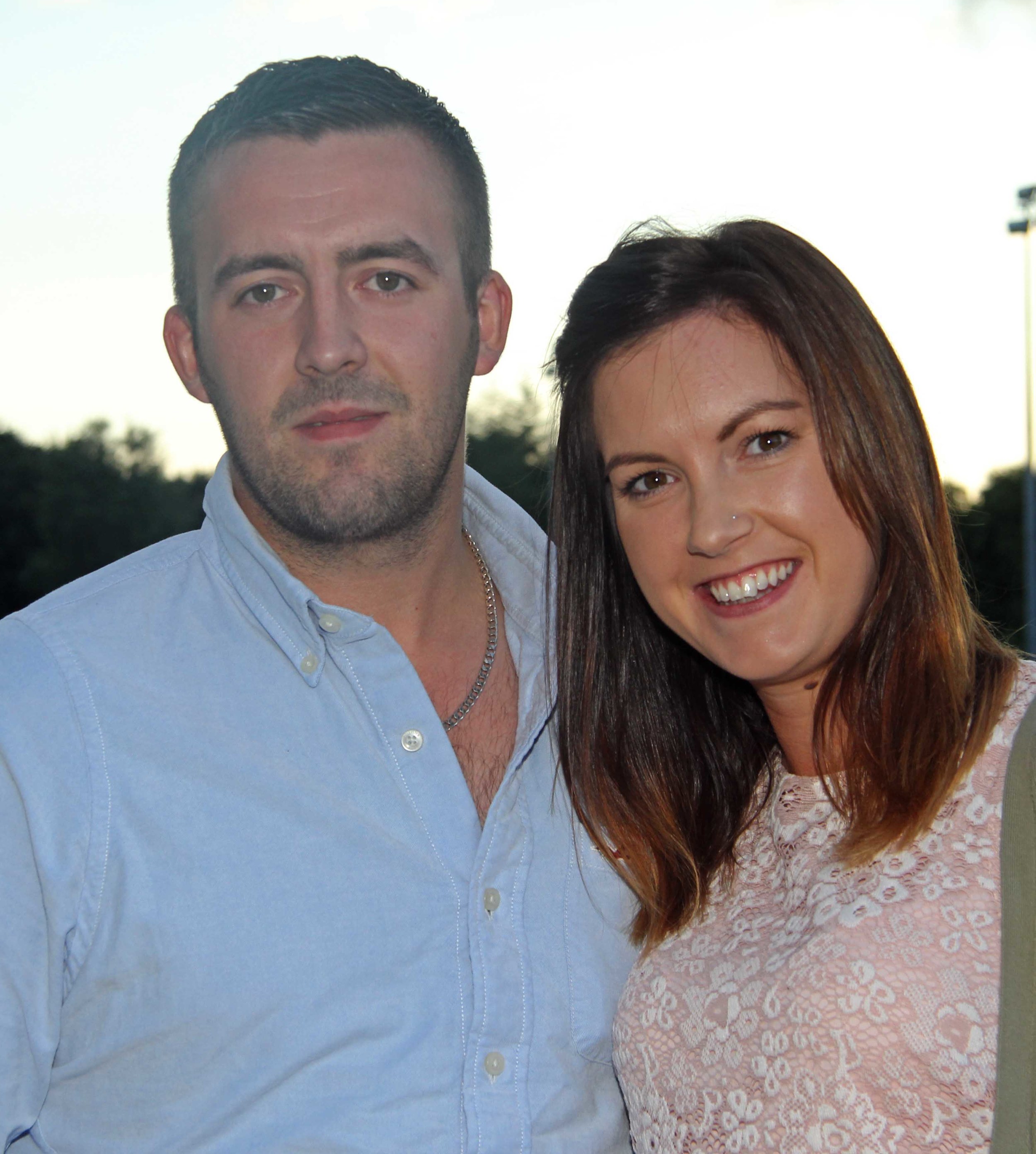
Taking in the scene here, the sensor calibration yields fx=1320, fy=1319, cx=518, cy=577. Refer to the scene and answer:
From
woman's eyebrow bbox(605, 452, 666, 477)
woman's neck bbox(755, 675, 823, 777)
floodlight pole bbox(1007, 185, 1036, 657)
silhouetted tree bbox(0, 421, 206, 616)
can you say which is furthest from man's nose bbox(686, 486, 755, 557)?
silhouetted tree bbox(0, 421, 206, 616)

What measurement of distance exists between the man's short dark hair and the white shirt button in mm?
1033

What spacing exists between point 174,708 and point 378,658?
1.36ft

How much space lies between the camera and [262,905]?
237 centimetres

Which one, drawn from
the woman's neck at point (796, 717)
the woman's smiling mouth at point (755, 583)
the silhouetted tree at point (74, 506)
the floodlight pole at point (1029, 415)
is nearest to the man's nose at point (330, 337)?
the woman's smiling mouth at point (755, 583)

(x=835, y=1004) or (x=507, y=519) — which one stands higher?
(x=507, y=519)

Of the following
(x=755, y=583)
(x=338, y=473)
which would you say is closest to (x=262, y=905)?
(x=338, y=473)

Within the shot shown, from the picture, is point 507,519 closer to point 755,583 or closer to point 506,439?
point 755,583

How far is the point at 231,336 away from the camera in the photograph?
278 centimetres

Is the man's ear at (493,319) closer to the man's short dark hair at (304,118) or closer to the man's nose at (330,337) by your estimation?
the man's short dark hair at (304,118)

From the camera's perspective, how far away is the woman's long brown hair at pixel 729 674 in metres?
2.43

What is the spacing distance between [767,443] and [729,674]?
67 centimetres

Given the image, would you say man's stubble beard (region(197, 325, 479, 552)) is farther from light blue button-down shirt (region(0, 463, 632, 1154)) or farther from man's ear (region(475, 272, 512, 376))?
man's ear (region(475, 272, 512, 376))

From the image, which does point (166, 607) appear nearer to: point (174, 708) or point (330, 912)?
point (174, 708)

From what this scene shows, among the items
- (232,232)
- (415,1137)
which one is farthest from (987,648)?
(232,232)
